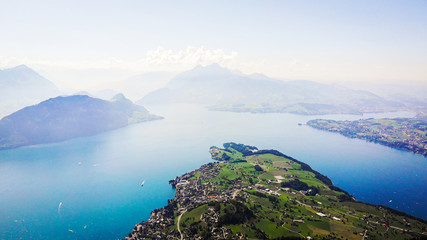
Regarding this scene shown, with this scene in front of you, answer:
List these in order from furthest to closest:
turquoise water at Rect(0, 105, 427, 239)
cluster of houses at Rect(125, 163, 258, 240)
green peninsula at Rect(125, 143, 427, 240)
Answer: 1. turquoise water at Rect(0, 105, 427, 239)
2. green peninsula at Rect(125, 143, 427, 240)
3. cluster of houses at Rect(125, 163, 258, 240)

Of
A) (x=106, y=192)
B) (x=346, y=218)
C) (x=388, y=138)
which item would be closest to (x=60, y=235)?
(x=106, y=192)

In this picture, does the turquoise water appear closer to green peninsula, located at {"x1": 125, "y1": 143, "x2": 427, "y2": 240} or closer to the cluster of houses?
the cluster of houses

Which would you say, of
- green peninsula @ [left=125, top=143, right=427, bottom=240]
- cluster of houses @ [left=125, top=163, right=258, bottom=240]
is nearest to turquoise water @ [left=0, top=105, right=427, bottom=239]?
cluster of houses @ [left=125, top=163, right=258, bottom=240]

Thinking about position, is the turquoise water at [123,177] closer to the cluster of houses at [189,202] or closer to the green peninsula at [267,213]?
the cluster of houses at [189,202]

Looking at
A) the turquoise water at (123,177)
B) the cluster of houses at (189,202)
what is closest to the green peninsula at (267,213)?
the cluster of houses at (189,202)

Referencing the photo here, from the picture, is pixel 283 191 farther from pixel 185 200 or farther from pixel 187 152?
pixel 187 152

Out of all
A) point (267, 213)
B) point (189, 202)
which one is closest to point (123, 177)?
point (189, 202)
